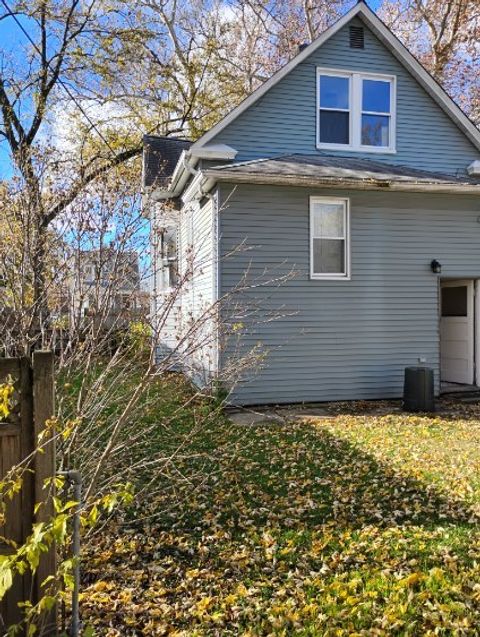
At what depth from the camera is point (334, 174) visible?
9.33 metres

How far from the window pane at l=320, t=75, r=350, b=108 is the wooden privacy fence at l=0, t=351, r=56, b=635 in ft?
33.3

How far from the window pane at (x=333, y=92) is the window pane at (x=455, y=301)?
5.00 m

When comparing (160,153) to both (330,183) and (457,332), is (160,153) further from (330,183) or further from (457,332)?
(457,332)

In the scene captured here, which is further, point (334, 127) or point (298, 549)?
point (334, 127)

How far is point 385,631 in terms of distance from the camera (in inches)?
114

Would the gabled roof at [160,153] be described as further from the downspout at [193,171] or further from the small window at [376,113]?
the small window at [376,113]

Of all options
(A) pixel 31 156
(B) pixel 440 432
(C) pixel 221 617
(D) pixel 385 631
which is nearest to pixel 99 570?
(C) pixel 221 617

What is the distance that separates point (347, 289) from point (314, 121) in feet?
12.5

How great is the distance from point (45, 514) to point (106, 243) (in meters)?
2.68

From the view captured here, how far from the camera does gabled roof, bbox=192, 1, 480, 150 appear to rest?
398 inches

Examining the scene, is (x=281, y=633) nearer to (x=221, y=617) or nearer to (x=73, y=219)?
(x=221, y=617)

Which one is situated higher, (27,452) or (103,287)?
(103,287)

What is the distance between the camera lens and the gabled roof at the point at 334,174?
29.2 feet

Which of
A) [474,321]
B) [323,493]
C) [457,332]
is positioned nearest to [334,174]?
[474,321]
